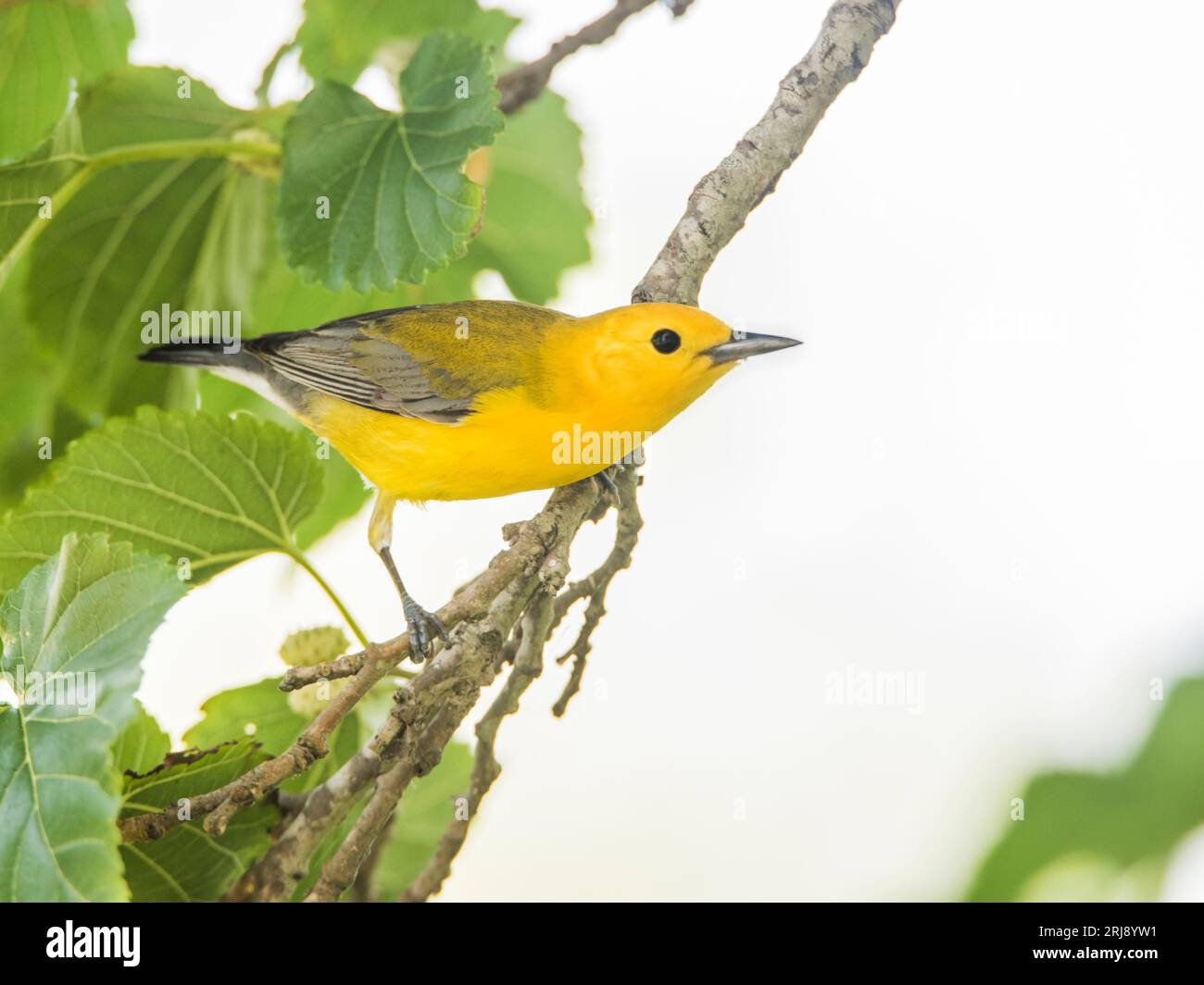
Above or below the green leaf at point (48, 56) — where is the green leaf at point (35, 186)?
below

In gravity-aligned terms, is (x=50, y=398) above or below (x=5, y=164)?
below

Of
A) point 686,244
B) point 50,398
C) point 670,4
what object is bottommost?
point 50,398

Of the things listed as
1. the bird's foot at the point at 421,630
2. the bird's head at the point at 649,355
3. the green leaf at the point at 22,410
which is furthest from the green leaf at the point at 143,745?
the bird's head at the point at 649,355

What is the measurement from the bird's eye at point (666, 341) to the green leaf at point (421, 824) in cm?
69

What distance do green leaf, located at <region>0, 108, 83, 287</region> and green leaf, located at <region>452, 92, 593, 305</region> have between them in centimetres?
70

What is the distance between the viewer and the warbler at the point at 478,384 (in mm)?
1636

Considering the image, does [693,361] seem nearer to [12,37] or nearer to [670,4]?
[670,4]

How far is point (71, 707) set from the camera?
1115mm

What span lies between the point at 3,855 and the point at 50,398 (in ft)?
3.24

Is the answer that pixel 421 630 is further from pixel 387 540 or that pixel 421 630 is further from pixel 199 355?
pixel 199 355

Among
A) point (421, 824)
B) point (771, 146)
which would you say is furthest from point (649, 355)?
point (421, 824)

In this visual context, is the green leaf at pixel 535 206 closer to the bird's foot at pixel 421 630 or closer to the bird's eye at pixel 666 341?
the bird's eye at pixel 666 341
